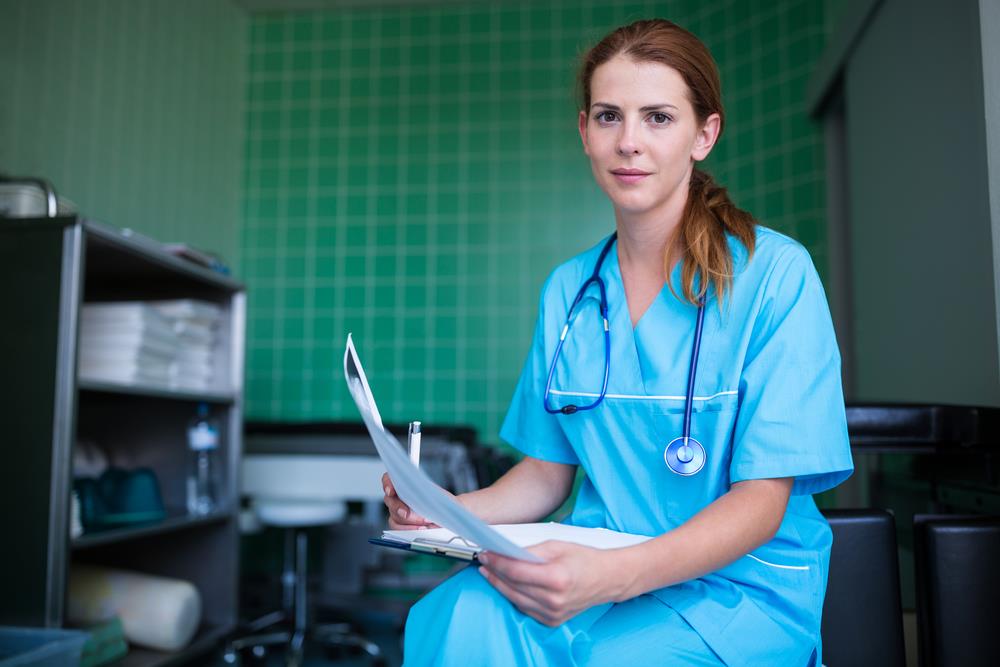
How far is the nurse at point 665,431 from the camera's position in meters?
0.84

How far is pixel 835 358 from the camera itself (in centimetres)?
97

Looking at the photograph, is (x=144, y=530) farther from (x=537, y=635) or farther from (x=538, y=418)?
(x=537, y=635)

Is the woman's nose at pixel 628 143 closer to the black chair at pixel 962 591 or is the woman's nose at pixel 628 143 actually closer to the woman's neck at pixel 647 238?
the woman's neck at pixel 647 238

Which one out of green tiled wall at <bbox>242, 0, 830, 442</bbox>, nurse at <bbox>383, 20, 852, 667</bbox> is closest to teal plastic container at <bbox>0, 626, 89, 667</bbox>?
nurse at <bbox>383, 20, 852, 667</bbox>

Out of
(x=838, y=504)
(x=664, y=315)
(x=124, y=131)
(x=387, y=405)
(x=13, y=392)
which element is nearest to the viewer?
(x=664, y=315)

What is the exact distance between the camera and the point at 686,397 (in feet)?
3.30

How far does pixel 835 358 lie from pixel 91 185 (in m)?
2.83

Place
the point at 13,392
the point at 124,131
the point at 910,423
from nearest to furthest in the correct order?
the point at 910,423 < the point at 13,392 < the point at 124,131

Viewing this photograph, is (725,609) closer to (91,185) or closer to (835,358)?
(835,358)

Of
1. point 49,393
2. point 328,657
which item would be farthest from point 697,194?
point 328,657

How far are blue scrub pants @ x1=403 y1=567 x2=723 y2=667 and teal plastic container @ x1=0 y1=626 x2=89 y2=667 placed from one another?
3.34 ft

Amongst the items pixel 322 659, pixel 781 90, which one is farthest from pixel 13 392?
pixel 781 90

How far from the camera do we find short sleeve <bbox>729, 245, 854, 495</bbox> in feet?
3.03

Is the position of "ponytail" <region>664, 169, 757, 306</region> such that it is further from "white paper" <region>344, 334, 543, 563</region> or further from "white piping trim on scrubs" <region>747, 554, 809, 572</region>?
"white paper" <region>344, 334, 543, 563</region>
